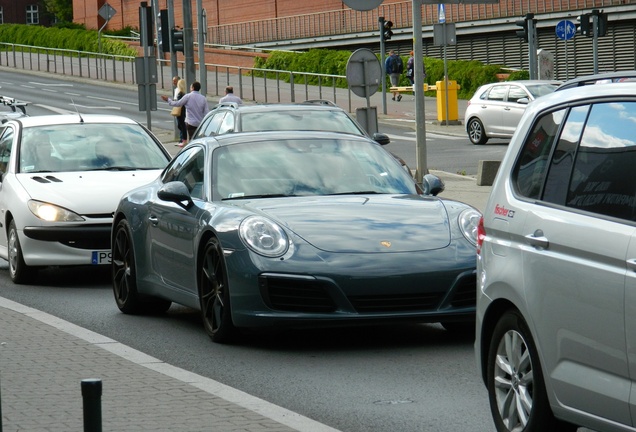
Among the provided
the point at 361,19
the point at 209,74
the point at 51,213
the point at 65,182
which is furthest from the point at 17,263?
the point at 361,19

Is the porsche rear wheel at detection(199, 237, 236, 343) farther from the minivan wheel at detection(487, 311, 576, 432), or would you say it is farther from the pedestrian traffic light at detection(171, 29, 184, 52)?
the pedestrian traffic light at detection(171, 29, 184, 52)

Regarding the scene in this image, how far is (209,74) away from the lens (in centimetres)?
6172

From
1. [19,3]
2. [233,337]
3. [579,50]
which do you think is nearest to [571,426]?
[233,337]

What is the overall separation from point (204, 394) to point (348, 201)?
9.13 ft

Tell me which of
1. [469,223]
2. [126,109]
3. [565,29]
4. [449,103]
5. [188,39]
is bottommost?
[126,109]

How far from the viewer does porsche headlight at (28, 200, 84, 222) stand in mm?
13340

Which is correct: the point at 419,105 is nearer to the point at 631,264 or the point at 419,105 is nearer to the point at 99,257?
the point at 99,257

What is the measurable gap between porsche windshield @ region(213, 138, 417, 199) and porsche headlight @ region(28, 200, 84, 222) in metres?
3.14

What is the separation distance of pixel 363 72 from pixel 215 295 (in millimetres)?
12382

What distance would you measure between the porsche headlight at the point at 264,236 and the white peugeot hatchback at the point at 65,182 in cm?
424

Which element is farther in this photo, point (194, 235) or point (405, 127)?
point (405, 127)

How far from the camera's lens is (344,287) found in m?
8.98

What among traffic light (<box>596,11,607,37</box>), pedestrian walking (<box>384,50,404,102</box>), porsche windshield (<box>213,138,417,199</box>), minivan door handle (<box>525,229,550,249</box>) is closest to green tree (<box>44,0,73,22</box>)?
pedestrian walking (<box>384,50,404,102</box>)

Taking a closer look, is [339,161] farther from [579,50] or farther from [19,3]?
[19,3]
